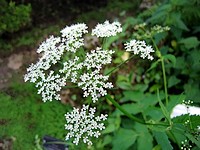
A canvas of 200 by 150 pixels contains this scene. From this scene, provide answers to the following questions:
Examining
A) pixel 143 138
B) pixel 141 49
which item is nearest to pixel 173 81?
pixel 143 138

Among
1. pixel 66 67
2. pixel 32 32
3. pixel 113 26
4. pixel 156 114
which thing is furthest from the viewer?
pixel 32 32

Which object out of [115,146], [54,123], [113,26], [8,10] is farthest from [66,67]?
[8,10]

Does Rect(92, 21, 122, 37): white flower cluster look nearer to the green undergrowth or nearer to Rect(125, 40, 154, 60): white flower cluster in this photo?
Rect(125, 40, 154, 60): white flower cluster

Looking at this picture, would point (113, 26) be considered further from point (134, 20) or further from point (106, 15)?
point (106, 15)

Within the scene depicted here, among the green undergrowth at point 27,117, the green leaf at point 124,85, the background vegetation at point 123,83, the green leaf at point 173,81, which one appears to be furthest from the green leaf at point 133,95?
the green undergrowth at point 27,117

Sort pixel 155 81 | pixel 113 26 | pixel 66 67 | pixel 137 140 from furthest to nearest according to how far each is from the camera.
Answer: pixel 155 81 → pixel 137 140 → pixel 113 26 → pixel 66 67

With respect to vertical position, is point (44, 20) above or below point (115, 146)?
above

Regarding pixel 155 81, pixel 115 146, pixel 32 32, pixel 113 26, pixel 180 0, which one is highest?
pixel 32 32

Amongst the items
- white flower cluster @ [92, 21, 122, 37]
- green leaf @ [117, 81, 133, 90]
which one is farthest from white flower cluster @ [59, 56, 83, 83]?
green leaf @ [117, 81, 133, 90]

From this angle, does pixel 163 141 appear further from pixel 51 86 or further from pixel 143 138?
pixel 143 138
